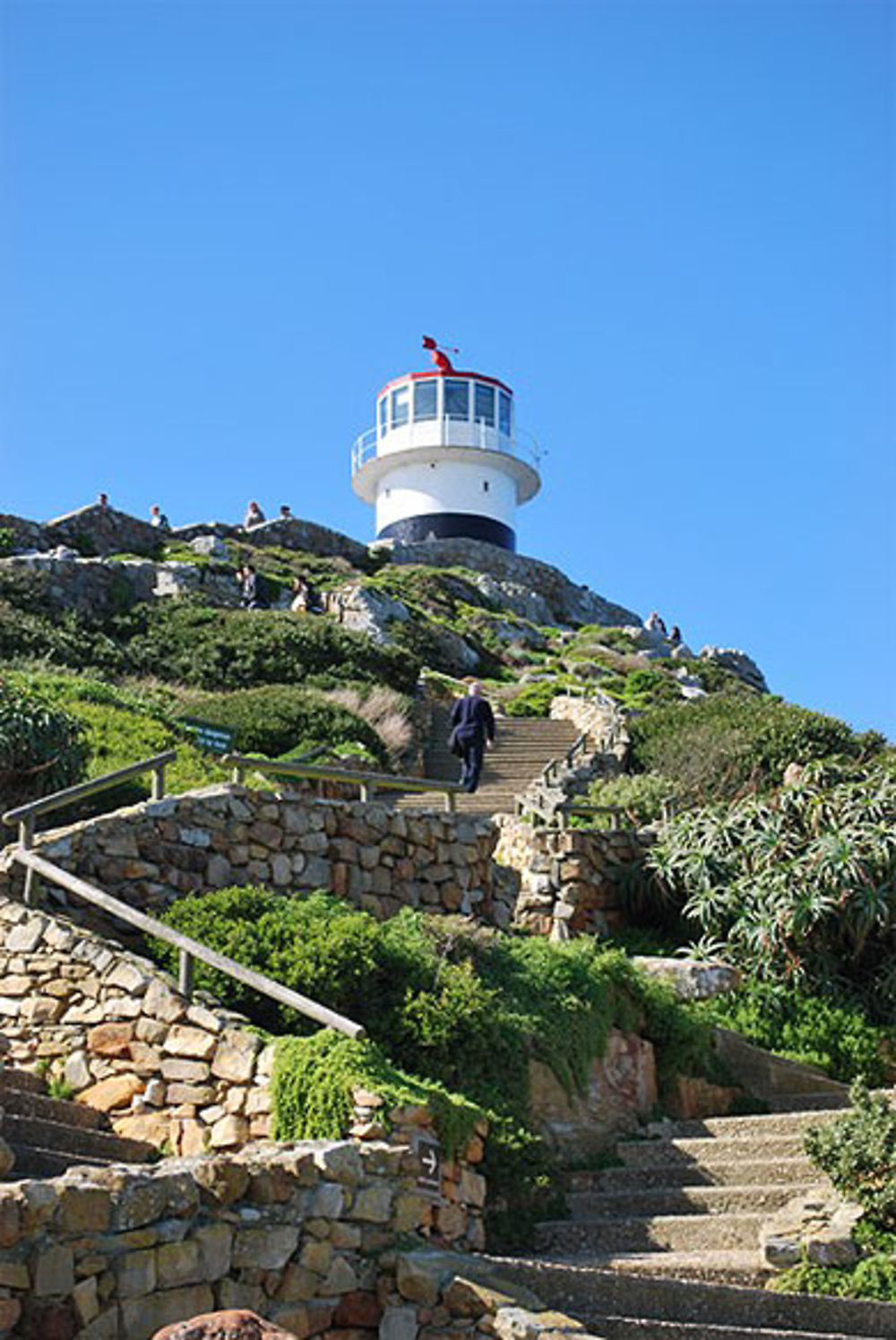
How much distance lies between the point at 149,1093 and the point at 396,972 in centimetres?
202

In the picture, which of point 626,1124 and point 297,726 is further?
point 297,726

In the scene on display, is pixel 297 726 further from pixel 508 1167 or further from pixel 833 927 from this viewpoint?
pixel 508 1167

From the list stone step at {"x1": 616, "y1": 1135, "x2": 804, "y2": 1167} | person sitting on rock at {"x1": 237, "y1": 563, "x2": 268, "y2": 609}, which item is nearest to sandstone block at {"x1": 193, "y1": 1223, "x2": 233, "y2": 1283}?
stone step at {"x1": 616, "y1": 1135, "x2": 804, "y2": 1167}

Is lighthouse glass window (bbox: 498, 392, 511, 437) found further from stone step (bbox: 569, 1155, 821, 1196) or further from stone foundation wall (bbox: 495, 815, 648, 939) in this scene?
stone step (bbox: 569, 1155, 821, 1196)

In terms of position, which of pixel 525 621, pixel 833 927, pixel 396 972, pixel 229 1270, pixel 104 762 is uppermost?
pixel 525 621

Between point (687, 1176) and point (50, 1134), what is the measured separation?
464 centimetres

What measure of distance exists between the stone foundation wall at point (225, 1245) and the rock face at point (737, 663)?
3846 centimetres

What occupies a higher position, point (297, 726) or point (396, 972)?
point (297, 726)

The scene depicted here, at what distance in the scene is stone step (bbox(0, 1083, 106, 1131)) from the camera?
340 inches

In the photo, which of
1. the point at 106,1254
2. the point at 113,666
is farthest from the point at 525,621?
the point at 106,1254

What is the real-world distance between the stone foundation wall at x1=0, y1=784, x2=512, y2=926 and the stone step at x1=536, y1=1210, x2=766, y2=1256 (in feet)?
11.3

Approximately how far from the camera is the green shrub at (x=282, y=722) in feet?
66.7

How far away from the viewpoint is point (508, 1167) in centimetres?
979

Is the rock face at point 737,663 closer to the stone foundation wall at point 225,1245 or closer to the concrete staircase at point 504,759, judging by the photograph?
the concrete staircase at point 504,759
